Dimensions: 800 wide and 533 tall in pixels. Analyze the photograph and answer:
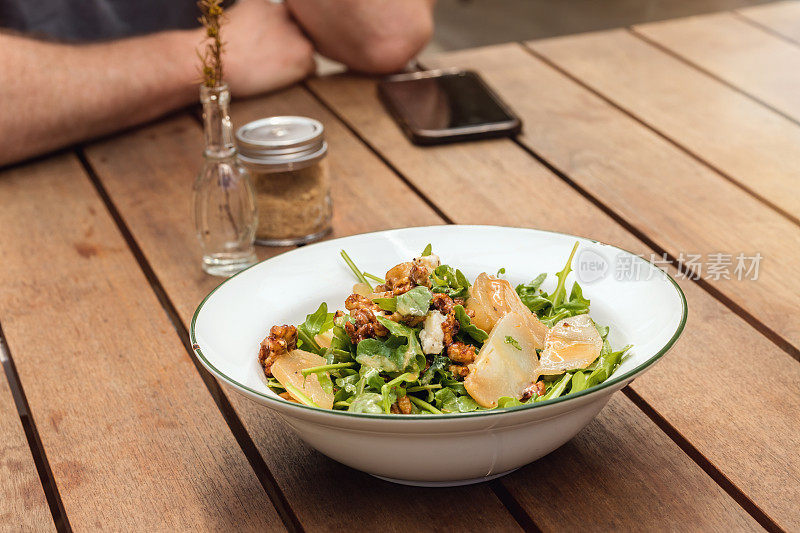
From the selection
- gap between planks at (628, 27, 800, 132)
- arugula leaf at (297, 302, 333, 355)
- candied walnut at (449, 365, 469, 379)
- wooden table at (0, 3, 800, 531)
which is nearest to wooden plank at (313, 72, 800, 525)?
wooden table at (0, 3, 800, 531)

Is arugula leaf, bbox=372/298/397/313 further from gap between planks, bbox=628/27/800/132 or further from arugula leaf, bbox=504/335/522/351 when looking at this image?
gap between planks, bbox=628/27/800/132

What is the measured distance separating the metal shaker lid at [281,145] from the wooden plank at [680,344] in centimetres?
19

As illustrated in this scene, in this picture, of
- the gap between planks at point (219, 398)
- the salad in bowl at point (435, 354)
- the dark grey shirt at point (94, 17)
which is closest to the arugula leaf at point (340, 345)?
the salad in bowl at point (435, 354)

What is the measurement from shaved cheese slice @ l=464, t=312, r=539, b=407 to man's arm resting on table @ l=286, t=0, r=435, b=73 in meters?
0.96

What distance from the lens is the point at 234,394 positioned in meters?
0.82

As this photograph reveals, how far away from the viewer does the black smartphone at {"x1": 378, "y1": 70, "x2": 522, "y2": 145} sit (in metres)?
1.34

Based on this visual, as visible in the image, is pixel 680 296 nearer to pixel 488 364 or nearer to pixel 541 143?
pixel 488 364

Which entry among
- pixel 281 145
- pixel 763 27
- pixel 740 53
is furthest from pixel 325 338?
pixel 763 27

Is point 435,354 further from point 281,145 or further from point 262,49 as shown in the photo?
point 262,49

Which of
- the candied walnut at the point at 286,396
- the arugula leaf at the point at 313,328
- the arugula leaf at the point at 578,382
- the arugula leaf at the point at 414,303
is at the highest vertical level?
the arugula leaf at the point at 414,303

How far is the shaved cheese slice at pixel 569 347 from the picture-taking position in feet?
2.21

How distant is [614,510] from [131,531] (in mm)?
338

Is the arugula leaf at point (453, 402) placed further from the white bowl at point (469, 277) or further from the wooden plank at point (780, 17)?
the wooden plank at point (780, 17)

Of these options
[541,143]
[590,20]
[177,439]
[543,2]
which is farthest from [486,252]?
[543,2]
